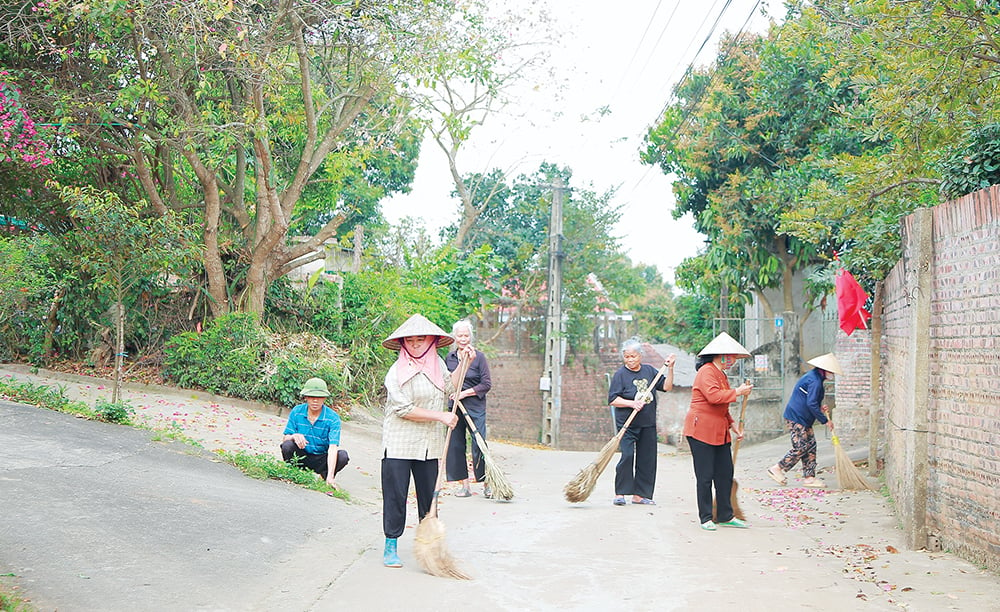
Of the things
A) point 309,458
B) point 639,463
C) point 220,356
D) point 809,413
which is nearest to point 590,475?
point 639,463

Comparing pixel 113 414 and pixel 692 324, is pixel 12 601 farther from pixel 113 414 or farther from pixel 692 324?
pixel 692 324

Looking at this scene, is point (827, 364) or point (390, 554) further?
point (827, 364)

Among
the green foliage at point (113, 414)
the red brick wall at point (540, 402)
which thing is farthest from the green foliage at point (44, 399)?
the red brick wall at point (540, 402)

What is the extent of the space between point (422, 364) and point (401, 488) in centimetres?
87

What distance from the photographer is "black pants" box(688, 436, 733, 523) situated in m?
8.23

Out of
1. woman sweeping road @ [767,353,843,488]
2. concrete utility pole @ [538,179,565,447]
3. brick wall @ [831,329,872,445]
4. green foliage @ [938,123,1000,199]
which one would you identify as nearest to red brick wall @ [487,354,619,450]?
concrete utility pole @ [538,179,565,447]

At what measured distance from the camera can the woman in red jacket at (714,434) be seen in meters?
8.23

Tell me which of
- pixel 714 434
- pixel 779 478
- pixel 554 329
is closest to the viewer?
pixel 714 434

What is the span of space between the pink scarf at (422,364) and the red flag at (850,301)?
19.9 feet

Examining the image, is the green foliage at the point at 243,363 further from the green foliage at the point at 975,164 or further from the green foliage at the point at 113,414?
the green foliage at the point at 975,164

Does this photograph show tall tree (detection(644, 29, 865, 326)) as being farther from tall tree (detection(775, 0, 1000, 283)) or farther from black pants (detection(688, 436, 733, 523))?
black pants (detection(688, 436, 733, 523))

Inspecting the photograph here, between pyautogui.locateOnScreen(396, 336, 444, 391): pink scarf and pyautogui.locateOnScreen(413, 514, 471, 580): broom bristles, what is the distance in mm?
980

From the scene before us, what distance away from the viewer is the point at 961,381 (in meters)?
6.33

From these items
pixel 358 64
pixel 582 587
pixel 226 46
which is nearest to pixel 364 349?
pixel 358 64
